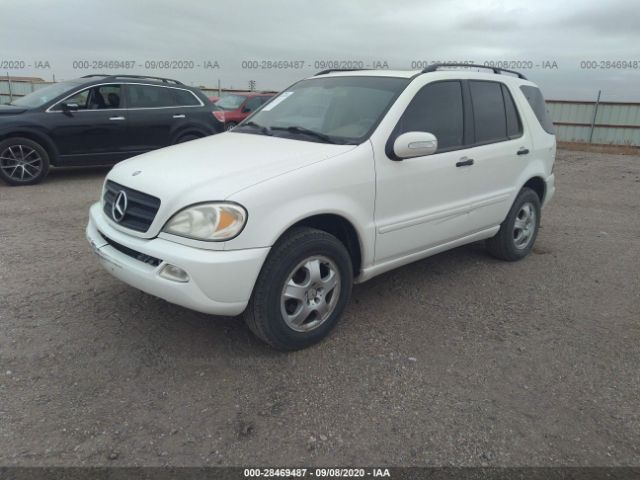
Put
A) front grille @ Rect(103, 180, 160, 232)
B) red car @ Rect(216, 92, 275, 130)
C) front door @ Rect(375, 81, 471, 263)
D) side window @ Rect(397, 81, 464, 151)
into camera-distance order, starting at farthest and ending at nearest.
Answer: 1. red car @ Rect(216, 92, 275, 130)
2. side window @ Rect(397, 81, 464, 151)
3. front door @ Rect(375, 81, 471, 263)
4. front grille @ Rect(103, 180, 160, 232)

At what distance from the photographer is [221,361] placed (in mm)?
3039

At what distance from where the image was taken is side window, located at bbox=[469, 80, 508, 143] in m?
4.22

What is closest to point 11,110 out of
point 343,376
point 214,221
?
point 214,221

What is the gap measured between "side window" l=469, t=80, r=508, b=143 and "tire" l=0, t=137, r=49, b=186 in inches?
255

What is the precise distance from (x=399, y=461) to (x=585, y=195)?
826 cm

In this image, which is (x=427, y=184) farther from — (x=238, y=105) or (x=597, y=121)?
(x=597, y=121)

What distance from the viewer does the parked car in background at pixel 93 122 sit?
7.52 m

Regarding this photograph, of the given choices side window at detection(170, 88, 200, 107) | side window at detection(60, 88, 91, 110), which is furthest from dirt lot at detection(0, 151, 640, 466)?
side window at detection(170, 88, 200, 107)

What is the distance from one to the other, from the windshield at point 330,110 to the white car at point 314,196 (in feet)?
0.05

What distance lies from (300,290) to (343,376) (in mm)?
564

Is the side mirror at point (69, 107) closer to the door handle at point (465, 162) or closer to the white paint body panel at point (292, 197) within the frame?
the white paint body panel at point (292, 197)

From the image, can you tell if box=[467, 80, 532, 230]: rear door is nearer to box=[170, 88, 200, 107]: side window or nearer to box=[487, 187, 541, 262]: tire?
box=[487, 187, 541, 262]: tire

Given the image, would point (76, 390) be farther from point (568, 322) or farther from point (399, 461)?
point (568, 322)

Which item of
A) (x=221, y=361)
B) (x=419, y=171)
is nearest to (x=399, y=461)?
(x=221, y=361)
